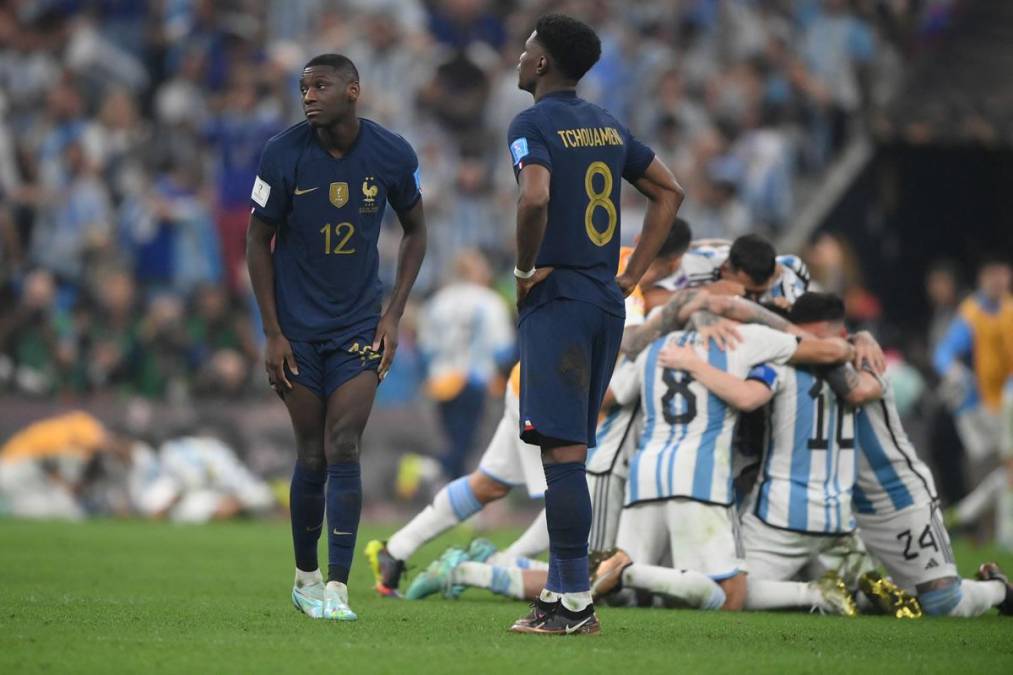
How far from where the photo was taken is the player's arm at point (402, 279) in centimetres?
778

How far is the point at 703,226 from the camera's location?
63.9 feet

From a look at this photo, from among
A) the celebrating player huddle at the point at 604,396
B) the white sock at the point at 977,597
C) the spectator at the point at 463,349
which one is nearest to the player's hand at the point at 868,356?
the celebrating player huddle at the point at 604,396

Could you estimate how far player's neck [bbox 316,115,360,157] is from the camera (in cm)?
767

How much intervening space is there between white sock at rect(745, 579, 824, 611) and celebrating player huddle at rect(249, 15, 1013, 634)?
0.01m

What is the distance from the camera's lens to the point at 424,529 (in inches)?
369

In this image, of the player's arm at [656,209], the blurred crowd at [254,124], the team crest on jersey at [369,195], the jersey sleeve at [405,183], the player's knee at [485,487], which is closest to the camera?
the player's arm at [656,209]

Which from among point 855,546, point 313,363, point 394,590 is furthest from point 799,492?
point 313,363

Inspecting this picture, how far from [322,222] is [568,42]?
1.38 metres

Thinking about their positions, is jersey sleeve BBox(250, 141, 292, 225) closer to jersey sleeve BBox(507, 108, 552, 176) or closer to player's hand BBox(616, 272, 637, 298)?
jersey sleeve BBox(507, 108, 552, 176)

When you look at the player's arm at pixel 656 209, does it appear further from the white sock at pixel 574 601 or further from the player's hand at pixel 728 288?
the player's hand at pixel 728 288

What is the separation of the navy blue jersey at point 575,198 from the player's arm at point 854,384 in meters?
2.34

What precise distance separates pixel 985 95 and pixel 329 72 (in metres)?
15.6

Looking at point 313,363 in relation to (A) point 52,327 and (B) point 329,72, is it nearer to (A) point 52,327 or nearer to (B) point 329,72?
(B) point 329,72

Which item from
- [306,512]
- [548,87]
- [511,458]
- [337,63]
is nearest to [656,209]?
[548,87]
